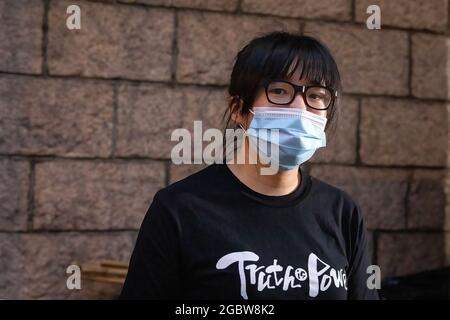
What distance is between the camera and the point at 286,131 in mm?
2383

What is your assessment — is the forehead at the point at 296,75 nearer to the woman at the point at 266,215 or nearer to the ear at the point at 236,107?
the woman at the point at 266,215

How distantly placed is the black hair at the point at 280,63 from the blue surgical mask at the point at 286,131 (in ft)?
0.24

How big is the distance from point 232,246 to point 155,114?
220 centimetres

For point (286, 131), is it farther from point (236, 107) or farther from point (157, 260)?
point (157, 260)

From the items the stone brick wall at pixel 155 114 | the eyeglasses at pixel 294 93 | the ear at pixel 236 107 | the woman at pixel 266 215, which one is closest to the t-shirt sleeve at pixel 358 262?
the woman at pixel 266 215

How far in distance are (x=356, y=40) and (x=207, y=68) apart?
1011mm

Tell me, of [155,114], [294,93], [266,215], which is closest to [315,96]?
[294,93]

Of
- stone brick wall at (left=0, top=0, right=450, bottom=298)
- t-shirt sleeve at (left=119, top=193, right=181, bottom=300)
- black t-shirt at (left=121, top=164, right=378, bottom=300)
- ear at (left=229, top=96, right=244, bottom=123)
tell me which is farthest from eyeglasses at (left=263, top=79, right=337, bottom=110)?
stone brick wall at (left=0, top=0, right=450, bottom=298)

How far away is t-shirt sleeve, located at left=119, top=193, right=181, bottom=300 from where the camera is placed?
2092 mm

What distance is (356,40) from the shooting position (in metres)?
4.58
